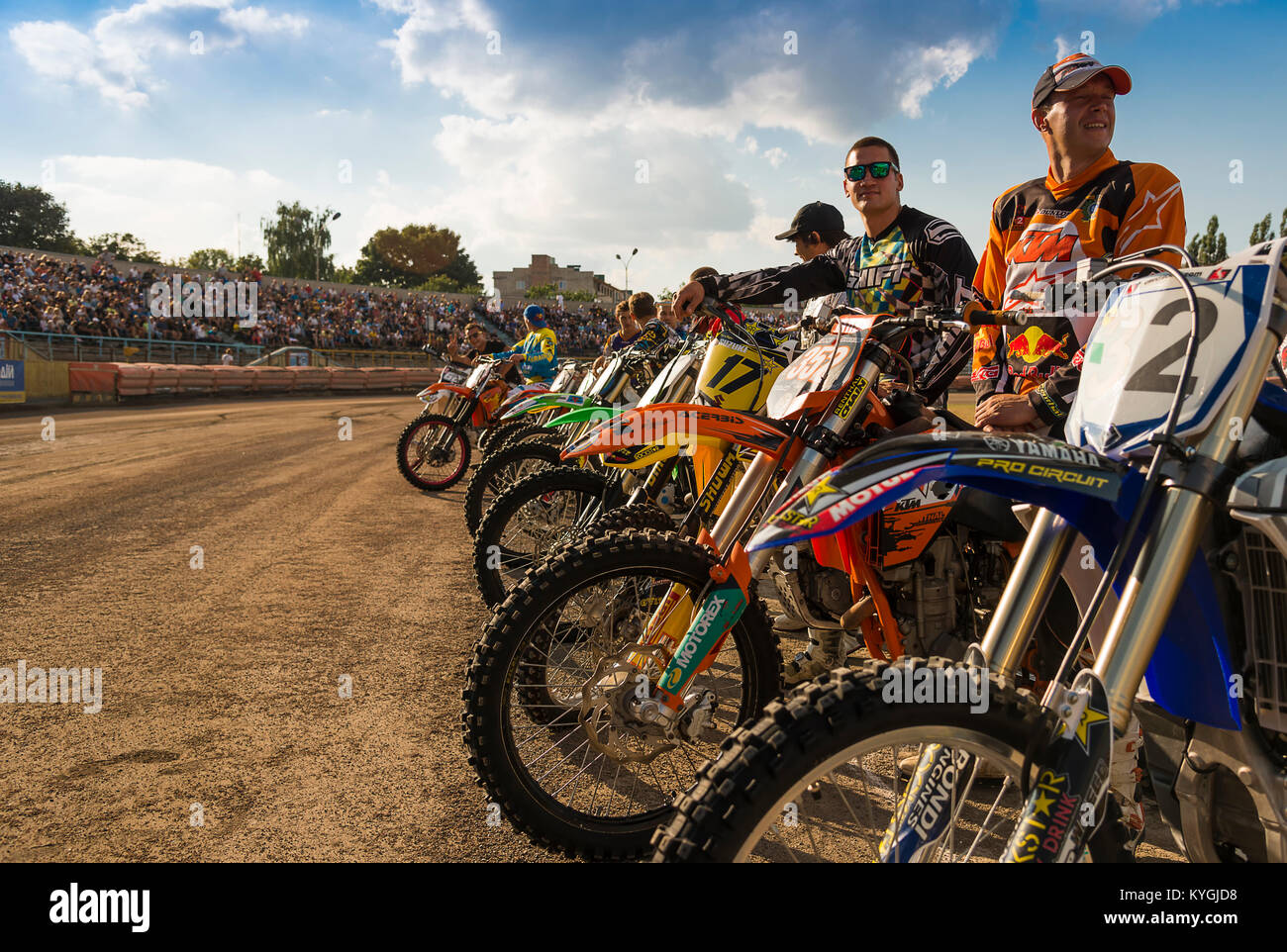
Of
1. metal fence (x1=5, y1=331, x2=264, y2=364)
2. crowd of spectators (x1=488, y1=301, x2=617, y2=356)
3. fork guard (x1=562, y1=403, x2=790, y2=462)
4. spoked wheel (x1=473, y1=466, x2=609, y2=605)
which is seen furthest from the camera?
crowd of spectators (x1=488, y1=301, x2=617, y2=356)

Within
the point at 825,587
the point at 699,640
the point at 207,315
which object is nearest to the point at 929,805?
the point at 699,640

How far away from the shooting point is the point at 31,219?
64.7 metres

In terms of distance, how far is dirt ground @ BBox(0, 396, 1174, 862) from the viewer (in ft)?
8.02

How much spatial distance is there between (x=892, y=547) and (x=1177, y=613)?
93cm

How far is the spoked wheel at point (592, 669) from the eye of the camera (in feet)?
7.43

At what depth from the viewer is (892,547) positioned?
2494 millimetres

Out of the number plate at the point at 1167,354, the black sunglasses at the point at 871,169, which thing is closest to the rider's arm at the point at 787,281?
the black sunglasses at the point at 871,169

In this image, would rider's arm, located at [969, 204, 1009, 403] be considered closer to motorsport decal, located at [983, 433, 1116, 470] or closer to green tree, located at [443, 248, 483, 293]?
motorsport decal, located at [983, 433, 1116, 470]

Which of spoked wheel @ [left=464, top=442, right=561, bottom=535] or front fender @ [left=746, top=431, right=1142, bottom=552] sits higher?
front fender @ [left=746, top=431, right=1142, bottom=552]

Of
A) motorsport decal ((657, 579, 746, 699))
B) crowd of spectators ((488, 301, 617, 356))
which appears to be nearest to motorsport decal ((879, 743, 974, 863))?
motorsport decal ((657, 579, 746, 699))

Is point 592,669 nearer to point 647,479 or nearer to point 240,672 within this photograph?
point 647,479

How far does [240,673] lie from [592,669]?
6.43 ft
